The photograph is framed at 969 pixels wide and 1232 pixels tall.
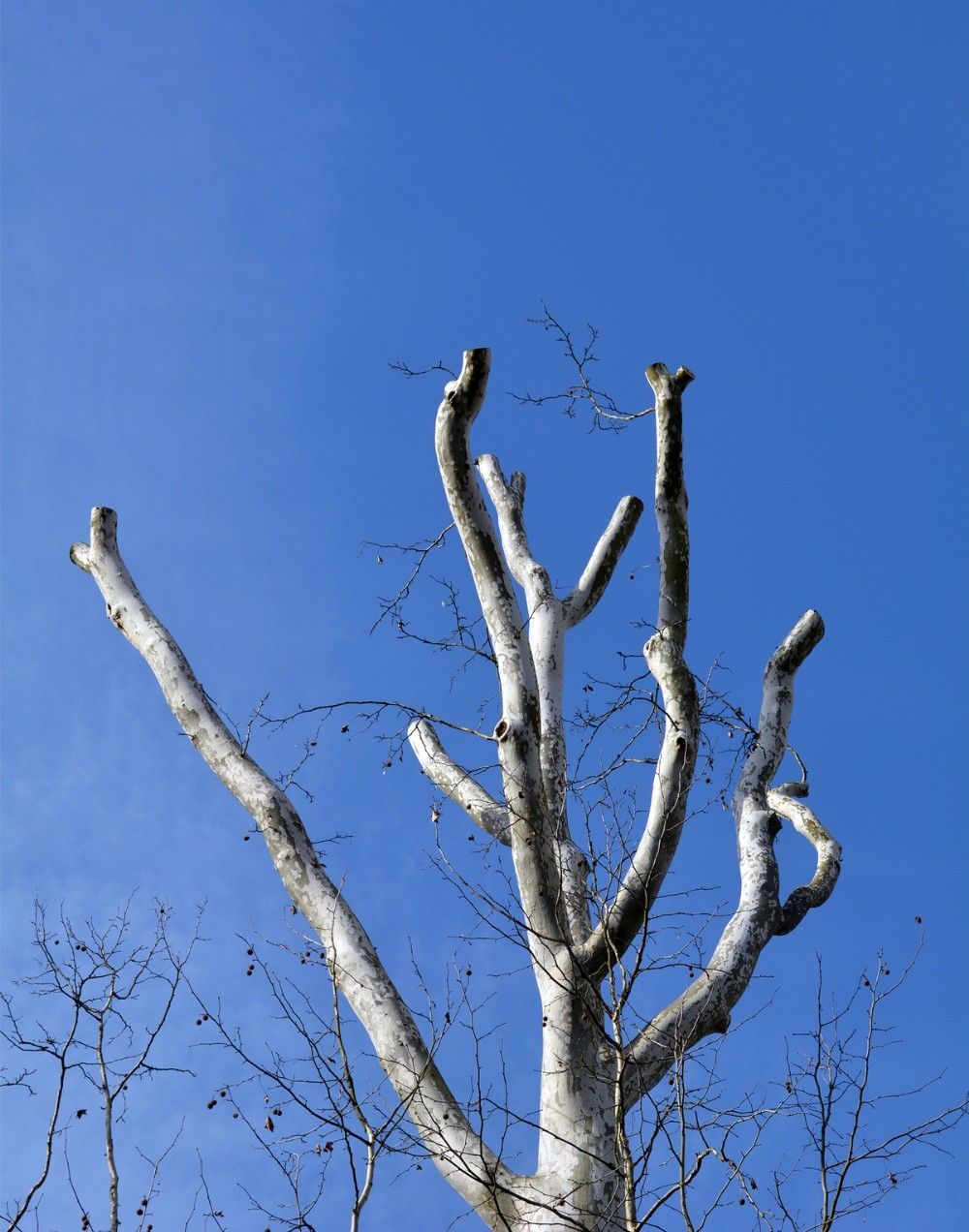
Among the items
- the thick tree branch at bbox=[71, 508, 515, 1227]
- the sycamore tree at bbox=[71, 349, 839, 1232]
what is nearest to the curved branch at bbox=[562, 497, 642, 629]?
the sycamore tree at bbox=[71, 349, 839, 1232]

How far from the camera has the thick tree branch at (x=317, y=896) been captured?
492cm

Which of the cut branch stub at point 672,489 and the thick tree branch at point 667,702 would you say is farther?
the cut branch stub at point 672,489

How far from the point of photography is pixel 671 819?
5.77 m

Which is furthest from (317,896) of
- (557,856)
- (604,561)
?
(604,561)

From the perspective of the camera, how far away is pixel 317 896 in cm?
545

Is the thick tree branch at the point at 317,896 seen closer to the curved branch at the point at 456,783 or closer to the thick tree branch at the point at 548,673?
the thick tree branch at the point at 548,673

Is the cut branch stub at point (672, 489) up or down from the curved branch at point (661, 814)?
up

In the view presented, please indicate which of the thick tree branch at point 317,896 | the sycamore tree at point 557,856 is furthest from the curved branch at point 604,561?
the thick tree branch at point 317,896

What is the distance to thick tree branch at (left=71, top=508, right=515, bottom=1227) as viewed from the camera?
4.92 m

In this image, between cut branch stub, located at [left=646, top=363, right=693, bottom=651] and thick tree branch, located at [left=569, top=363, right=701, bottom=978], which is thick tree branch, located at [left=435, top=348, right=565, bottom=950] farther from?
cut branch stub, located at [left=646, top=363, right=693, bottom=651]

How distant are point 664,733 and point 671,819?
53 cm

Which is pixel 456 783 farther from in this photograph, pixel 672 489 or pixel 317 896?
pixel 672 489

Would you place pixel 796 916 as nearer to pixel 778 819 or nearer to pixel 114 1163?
pixel 778 819

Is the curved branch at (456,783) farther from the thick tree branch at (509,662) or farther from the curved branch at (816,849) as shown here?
the curved branch at (816,849)
